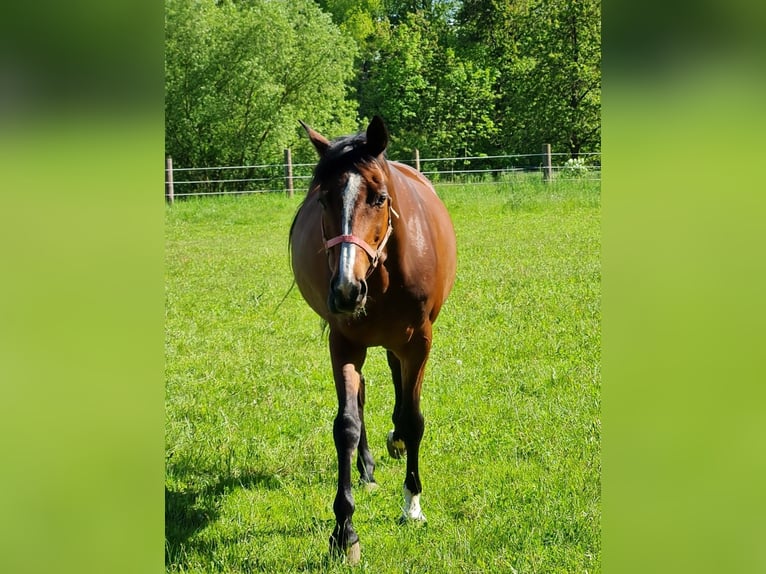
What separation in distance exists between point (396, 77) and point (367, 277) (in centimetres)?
2947

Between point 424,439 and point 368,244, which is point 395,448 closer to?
point 424,439

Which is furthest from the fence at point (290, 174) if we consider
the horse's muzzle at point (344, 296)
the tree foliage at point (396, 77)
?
the horse's muzzle at point (344, 296)

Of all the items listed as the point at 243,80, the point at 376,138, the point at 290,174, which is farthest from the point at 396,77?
the point at 376,138

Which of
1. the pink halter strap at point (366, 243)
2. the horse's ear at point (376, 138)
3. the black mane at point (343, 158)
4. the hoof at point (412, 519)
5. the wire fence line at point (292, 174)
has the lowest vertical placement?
the hoof at point (412, 519)

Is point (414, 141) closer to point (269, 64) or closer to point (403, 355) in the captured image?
point (269, 64)

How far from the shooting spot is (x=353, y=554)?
320cm

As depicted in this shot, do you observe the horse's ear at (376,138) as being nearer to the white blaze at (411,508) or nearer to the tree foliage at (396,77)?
the white blaze at (411,508)

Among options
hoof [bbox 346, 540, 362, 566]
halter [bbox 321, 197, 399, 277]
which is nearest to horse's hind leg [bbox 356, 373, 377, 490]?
hoof [bbox 346, 540, 362, 566]

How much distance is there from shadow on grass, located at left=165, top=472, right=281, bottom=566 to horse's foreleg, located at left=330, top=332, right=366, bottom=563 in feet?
2.45

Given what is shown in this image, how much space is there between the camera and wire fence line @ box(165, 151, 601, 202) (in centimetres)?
2020

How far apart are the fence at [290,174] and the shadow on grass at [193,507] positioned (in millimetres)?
13578

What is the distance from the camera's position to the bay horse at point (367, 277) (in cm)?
292

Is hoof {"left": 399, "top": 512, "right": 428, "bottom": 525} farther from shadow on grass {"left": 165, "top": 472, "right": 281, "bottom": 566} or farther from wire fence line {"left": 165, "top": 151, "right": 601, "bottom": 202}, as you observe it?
wire fence line {"left": 165, "top": 151, "right": 601, "bottom": 202}
